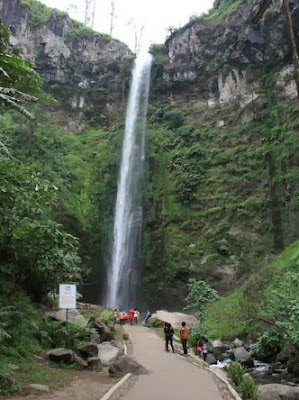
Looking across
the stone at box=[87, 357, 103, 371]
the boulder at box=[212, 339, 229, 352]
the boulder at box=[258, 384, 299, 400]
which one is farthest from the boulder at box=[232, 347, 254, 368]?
the stone at box=[87, 357, 103, 371]

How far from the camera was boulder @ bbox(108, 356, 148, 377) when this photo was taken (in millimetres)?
8750

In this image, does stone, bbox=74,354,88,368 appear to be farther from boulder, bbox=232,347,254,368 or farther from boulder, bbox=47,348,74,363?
boulder, bbox=232,347,254,368

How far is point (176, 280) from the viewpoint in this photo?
29359 mm

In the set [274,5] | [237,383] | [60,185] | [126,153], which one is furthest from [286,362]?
[274,5]

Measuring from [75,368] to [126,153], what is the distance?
→ 3121 cm

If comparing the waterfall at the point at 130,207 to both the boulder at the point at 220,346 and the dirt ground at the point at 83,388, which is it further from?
the dirt ground at the point at 83,388

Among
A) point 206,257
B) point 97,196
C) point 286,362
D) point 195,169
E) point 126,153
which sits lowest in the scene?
point 286,362

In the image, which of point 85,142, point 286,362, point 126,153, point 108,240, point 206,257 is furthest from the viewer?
point 85,142

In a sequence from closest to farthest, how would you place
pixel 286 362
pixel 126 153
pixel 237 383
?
pixel 237 383 → pixel 286 362 → pixel 126 153

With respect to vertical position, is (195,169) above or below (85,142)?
below

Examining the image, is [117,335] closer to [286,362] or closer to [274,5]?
[286,362]

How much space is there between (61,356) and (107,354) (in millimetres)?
1700

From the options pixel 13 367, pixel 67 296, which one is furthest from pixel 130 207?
pixel 13 367

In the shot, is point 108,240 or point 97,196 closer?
point 108,240
